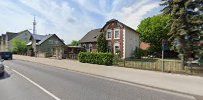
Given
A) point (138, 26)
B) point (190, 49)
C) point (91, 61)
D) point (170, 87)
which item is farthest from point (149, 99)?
point (138, 26)

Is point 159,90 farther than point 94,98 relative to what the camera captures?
Yes

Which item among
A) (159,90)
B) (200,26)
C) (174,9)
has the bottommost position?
(159,90)

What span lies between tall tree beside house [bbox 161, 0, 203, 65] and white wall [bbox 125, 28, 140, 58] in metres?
21.3

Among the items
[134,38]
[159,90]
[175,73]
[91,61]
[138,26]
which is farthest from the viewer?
[138,26]

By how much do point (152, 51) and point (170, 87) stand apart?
50.9 metres

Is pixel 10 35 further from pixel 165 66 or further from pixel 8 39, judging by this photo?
pixel 165 66

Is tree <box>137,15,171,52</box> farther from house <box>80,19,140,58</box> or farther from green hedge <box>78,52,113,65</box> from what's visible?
green hedge <box>78,52,113,65</box>

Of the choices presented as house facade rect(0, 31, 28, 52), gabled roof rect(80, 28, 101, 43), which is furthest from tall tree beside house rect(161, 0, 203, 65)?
house facade rect(0, 31, 28, 52)

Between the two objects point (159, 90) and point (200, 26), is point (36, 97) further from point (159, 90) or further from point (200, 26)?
point (200, 26)

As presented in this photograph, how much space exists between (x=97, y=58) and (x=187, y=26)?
33.8 ft

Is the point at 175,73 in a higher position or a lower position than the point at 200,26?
lower

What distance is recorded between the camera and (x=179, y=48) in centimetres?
2211

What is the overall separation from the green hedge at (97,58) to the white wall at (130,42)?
1427 cm

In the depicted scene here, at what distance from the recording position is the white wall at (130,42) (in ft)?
144
